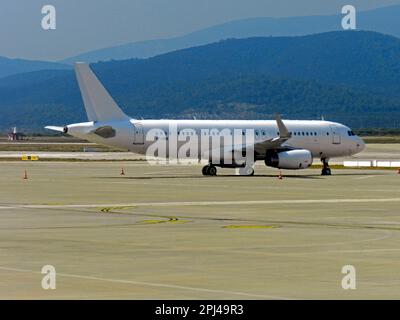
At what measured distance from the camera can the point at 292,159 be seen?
272 feet

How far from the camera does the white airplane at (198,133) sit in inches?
3238

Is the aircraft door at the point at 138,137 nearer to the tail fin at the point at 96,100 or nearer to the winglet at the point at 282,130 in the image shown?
the tail fin at the point at 96,100

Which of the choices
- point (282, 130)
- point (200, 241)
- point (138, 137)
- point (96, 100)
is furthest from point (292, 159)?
point (200, 241)

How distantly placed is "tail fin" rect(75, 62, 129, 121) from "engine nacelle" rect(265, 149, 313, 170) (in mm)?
10413

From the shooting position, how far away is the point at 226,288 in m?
24.7

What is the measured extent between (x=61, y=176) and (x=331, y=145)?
18.9 meters

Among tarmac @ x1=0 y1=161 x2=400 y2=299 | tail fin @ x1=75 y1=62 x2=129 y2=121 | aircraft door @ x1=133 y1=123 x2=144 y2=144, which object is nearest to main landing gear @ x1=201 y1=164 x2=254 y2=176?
aircraft door @ x1=133 y1=123 x2=144 y2=144

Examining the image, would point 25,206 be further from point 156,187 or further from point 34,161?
point 34,161

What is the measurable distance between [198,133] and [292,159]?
248 inches

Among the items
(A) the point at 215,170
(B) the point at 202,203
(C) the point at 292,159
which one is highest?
(C) the point at 292,159

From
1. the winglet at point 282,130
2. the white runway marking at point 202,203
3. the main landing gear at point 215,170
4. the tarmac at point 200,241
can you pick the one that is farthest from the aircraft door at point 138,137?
the white runway marking at point 202,203

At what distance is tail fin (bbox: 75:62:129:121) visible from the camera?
82.2 m

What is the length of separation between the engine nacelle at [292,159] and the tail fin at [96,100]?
34.2 ft

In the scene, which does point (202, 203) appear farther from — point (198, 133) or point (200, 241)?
point (198, 133)
